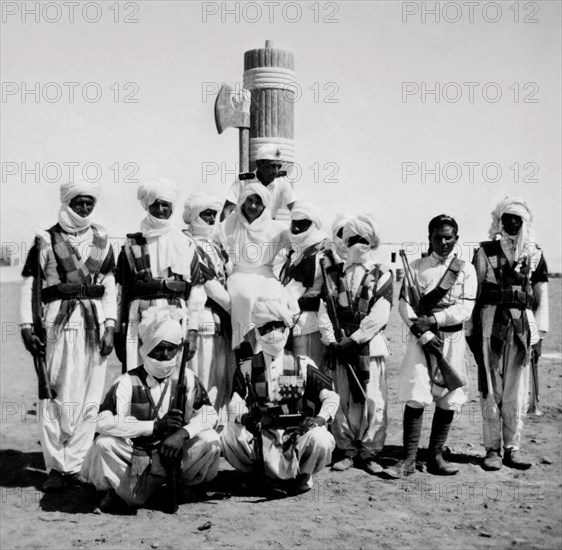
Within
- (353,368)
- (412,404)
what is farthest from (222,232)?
(412,404)

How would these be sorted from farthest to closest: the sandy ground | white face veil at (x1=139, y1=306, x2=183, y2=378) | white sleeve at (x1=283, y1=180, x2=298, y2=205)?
white sleeve at (x1=283, y1=180, x2=298, y2=205) < white face veil at (x1=139, y1=306, x2=183, y2=378) < the sandy ground

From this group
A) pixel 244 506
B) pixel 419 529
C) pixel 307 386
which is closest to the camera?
pixel 419 529

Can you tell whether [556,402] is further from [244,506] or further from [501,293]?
[244,506]

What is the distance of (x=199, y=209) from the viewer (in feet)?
23.0

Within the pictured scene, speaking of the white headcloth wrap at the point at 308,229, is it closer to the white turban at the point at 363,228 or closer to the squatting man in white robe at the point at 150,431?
the white turban at the point at 363,228

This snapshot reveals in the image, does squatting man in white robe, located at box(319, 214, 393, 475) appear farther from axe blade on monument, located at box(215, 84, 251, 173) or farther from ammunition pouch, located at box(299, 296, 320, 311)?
axe blade on monument, located at box(215, 84, 251, 173)

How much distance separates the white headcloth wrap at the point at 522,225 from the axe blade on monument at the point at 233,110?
2535mm

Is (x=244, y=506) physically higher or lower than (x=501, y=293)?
lower

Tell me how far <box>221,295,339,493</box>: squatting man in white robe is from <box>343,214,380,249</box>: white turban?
0.87 metres

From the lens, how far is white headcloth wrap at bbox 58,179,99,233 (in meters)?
6.30

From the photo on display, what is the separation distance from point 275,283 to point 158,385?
1417 millimetres

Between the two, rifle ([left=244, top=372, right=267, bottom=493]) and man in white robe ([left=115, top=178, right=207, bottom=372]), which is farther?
man in white robe ([left=115, top=178, right=207, bottom=372])

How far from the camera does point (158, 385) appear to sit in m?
5.92

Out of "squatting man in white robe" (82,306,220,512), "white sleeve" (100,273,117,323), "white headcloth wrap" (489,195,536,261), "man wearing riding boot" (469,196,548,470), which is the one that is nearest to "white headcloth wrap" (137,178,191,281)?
"white sleeve" (100,273,117,323)
